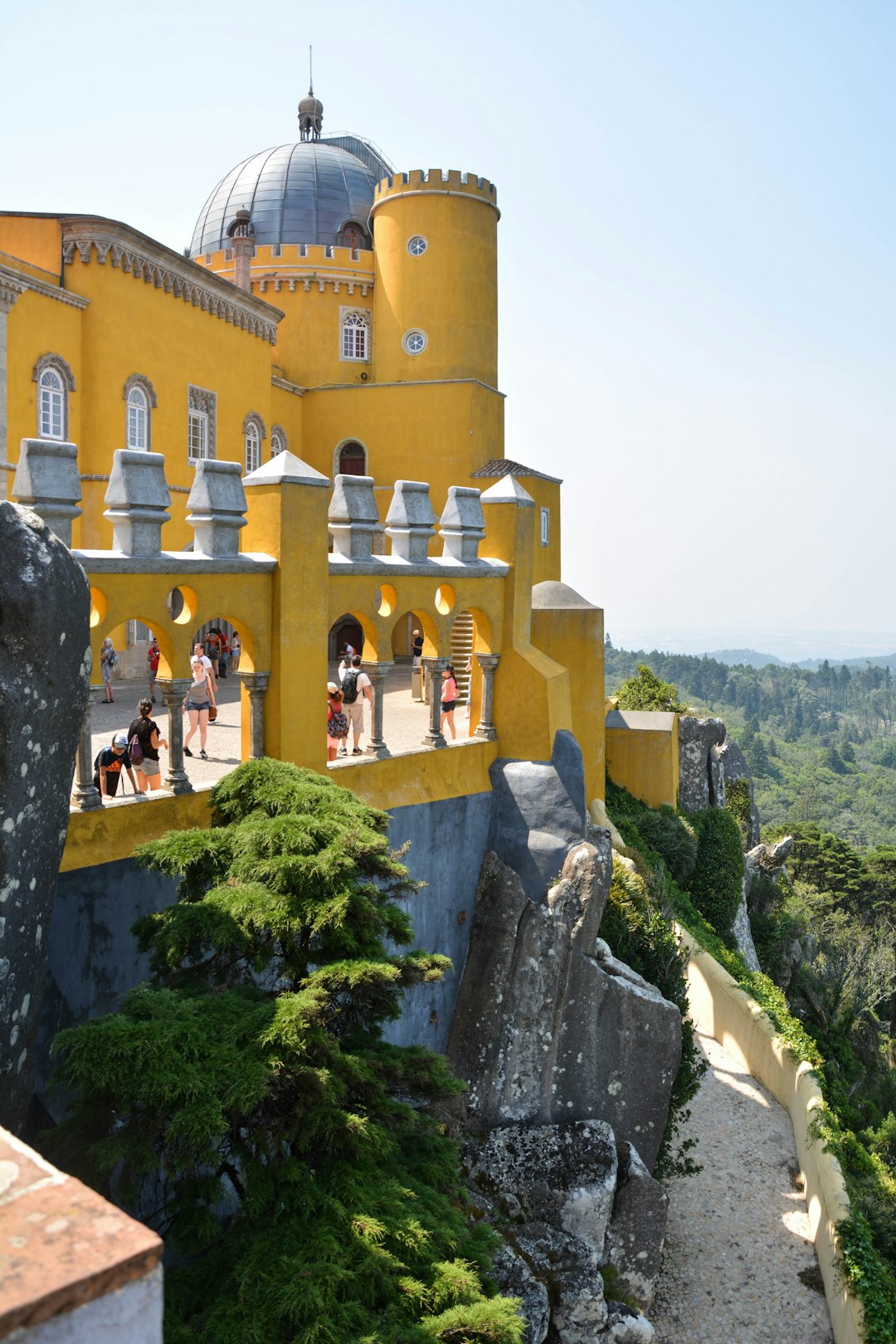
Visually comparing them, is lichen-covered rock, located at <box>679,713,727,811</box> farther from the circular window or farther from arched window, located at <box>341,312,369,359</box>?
arched window, located at <box>341,312,369,359</box>

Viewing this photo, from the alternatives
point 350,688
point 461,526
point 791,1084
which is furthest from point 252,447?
point 791,1084

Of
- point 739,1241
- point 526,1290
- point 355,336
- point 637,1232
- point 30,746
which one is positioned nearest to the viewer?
point 30,746

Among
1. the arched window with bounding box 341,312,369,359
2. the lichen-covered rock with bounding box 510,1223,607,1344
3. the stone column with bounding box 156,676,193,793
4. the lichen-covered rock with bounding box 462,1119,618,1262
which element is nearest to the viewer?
the stone column with bounding box 156,676,193,793

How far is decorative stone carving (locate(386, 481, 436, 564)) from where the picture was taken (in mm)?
13328

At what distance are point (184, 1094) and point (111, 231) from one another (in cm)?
1965

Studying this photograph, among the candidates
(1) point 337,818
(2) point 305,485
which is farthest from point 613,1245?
(2) point 305,485

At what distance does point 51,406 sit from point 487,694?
1166cm

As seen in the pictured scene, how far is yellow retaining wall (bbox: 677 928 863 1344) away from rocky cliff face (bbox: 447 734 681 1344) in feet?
8.49

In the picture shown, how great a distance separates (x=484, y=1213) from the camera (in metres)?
11.5

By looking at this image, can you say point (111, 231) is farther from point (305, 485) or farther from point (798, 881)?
point (798, 881)

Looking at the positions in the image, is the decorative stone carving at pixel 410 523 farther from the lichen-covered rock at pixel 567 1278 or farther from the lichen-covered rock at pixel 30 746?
the lichen-covered rock at pixel 567 1278

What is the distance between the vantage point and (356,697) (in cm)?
1360

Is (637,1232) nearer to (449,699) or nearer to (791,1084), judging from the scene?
(791,1084)

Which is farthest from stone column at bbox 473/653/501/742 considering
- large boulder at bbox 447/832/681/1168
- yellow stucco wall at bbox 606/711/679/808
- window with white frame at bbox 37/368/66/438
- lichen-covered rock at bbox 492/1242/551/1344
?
window with white frame at bbox 37/368/66/438
